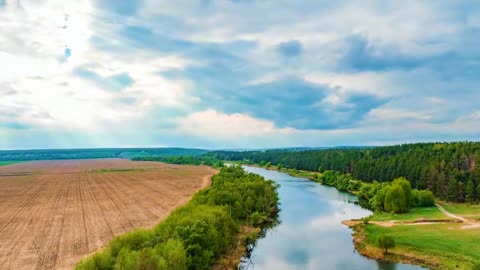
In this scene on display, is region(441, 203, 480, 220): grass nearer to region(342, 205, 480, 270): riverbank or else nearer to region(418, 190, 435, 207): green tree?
region(418, 190, 435, 207): green tree

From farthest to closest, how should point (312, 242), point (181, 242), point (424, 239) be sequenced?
point (312, 242) → point (424, 239) → point (181, 242)

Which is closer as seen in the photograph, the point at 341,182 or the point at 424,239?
the point at 424,239

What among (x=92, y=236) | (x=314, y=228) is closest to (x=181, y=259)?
(x=92, y=236)

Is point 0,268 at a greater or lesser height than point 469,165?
lesser

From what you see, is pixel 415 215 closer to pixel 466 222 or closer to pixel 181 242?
pixel 466 222

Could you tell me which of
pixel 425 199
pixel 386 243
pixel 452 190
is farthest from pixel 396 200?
pixel 386 243

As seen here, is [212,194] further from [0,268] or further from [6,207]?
[6,207]

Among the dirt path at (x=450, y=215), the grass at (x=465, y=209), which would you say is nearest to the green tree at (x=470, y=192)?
the grass at (x=465, y=209)

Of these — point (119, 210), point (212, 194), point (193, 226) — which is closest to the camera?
point (193, 226)
